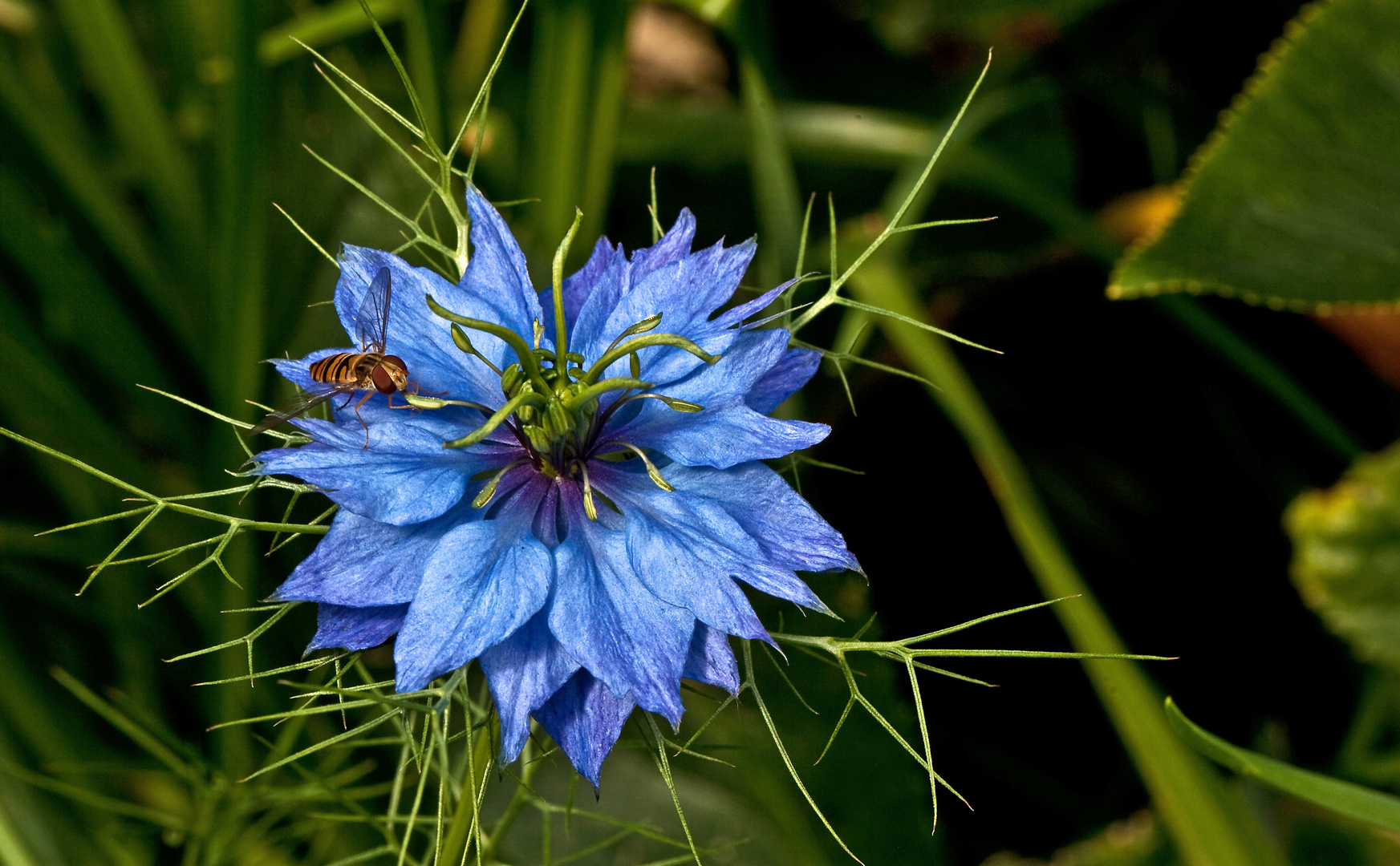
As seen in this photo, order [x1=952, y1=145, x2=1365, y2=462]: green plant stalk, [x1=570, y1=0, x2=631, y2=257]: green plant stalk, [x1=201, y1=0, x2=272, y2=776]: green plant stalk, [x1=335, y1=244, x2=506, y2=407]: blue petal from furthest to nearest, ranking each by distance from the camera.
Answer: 1. [x1=952, y1=145, x2=1365, y2=462]: green plant stalk
2. [x1=570, y1=0, x2=631, y2=257]: green plant stalk
3. [x1=201, y1=0, x2=272, y2=776]: green plant stalk
4. [x1=335, y1=244, x2=506, y2=407]: blue petal

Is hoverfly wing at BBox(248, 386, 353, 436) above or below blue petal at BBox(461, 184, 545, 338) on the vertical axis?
below

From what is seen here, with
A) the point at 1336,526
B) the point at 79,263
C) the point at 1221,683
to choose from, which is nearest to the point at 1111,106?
the point at 1336,526

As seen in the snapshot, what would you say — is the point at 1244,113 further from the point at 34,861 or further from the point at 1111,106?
the point at 34,861

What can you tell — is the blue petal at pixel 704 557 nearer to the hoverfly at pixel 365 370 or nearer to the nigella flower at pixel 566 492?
the nigella flower at pixel 566 492

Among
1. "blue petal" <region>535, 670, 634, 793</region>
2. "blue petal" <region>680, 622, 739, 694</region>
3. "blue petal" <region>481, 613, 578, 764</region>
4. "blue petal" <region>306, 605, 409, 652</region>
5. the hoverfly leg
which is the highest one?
the hoverfly leg

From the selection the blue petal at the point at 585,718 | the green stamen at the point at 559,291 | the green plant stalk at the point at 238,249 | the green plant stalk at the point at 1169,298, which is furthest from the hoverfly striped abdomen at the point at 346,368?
the green plant stalk at the point at 1169,298

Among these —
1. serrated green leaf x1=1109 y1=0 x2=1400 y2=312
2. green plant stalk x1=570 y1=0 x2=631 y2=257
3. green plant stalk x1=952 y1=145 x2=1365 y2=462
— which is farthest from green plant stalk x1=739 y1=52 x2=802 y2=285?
serrated green leaf x1=1109 y1=0 x2=1400 y2=312

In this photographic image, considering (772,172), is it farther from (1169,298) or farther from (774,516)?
(774,516)

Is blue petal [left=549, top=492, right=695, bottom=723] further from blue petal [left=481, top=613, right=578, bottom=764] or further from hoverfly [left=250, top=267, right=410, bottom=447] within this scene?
hoverfly [left=250, top=267, right=410, bottom=447]
